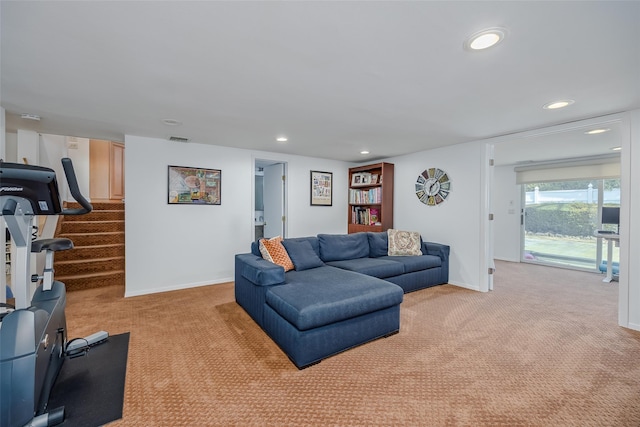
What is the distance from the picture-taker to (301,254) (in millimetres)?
3332

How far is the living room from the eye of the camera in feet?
8.97

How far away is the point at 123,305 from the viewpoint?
3.36 meters

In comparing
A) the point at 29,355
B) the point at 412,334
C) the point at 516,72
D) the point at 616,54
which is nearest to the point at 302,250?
the point at 412,334

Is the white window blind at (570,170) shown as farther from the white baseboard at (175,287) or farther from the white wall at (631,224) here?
the white baseboard at (175,287)

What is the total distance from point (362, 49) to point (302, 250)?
90.5 inches

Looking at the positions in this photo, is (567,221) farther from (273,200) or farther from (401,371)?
(273,200)

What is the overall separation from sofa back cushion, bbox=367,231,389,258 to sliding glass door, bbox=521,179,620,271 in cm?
389

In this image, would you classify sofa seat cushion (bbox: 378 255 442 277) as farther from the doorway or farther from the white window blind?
the white window blind

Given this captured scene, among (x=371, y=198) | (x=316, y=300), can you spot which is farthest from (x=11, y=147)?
(x=371, y=198)

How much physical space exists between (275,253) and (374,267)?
128 centimetres

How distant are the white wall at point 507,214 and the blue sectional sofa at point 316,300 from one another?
4102mm

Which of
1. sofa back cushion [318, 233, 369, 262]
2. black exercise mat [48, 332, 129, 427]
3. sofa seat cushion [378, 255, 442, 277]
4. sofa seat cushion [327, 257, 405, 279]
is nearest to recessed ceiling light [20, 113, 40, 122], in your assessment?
black exercise mat [48, 332, 129, 427]

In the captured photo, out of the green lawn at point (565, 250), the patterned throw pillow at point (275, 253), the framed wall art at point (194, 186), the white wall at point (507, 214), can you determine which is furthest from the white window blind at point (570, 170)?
the framed wall art at point (194, 186)

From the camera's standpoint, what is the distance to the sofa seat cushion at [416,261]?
3854mm
